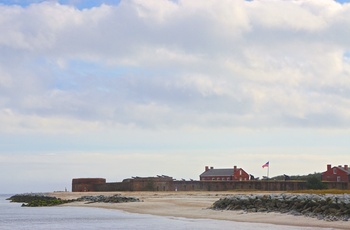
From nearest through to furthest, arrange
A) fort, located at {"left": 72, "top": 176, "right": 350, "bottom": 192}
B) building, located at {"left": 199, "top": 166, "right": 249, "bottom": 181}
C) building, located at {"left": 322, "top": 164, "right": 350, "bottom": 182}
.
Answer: fort, located at {"left": 72, "top": 176, "right": 350, "bottom": 192}
building, located at {"left": 322, "top": 164, "right": 350, "bottom": 182}
building, located at {"left": 199, "top": 166, "right": 249, "bottom": 181}

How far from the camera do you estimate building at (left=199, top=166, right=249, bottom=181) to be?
9625 cm

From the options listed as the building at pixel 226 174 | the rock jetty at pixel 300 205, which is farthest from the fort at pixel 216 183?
the rock jetty at pixel 300 205

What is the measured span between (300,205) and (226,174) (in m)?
71.1

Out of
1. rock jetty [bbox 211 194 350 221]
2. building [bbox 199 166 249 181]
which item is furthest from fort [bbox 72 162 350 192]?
rock jetty [bbox 211 194 350 221]

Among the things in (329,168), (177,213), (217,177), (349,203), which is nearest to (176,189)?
(217,177)

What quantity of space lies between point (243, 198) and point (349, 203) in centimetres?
868

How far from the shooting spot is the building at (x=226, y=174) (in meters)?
96.2

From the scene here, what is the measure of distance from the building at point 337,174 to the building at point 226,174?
14.2 metres

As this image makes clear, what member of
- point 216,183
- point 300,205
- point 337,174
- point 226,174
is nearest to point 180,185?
point 216,183

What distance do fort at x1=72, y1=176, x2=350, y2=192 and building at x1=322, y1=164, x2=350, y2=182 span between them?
38.8ft

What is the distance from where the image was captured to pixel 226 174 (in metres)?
97.1

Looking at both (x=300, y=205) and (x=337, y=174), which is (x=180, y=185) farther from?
(x=300, y=205)

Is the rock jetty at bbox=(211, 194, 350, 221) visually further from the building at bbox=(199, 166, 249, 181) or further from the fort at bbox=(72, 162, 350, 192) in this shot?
the building at bbox=(199, 166, 249, 181)

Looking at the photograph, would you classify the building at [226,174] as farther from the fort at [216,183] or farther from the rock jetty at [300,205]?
the rock jetty at [300,205]
